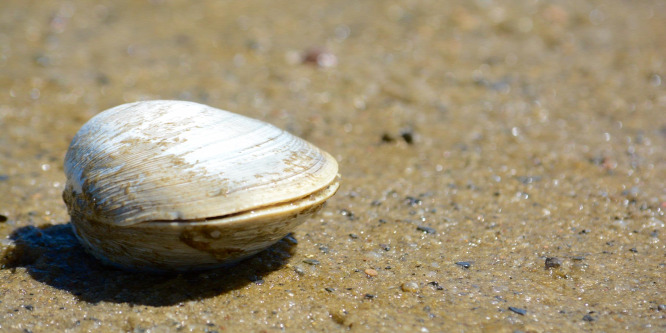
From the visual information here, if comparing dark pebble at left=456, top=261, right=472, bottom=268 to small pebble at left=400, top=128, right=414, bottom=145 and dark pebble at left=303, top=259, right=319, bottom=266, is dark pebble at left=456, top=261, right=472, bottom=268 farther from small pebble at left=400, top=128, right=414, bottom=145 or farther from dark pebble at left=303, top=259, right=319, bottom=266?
small pebble at left=400, top=128, right=414, bottom=145

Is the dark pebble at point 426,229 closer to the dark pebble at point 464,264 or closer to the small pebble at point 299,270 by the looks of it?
the dark pebble at point 464,264

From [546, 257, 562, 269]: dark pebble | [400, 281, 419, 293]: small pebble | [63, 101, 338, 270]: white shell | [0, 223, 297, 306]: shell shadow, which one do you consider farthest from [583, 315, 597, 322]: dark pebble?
[0, 223, 297, 306]: shell shadow

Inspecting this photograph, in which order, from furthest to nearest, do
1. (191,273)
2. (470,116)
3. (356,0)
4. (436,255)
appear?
1. (356,0)
2. (470,116)
3. (436,255)
4. (191,273)

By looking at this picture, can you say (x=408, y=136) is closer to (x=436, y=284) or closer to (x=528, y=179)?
(x=528, y=179)

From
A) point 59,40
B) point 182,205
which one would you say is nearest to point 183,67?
point 59,40

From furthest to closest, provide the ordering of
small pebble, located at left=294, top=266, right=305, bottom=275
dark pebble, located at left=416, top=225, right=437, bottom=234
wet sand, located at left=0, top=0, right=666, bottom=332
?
dark pebble, located at left=416, top=225, right=437, bottom=234, small pebble, located at left=294, top=266, right=305, bottom=275, wet sand, located at left=0, top=0, right=666, bottom=332

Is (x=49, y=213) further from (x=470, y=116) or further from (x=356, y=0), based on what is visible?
(x=356, y=0)
